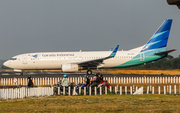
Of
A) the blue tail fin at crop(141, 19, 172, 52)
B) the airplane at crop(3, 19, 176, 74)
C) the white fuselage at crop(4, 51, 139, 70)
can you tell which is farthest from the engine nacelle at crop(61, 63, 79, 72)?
the blue tail fin at crop(141, 19, 172, 52)

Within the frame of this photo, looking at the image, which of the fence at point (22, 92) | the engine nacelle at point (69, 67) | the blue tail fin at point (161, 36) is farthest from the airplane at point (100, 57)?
the fence at point (22, 92)

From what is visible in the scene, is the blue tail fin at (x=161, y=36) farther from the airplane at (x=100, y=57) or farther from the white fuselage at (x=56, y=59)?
the white fuselage at (x=56, y=59)

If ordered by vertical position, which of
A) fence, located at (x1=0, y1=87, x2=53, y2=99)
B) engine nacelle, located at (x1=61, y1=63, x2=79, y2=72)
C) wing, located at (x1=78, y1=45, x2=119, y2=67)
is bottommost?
fence, located at (x1=0, y1=87, x2=53, y2=99)

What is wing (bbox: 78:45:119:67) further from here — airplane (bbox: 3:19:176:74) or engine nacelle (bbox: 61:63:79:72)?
engine nacelle (bbox: 61:63:79:72)

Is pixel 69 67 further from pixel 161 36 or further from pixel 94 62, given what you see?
pixel 161 36

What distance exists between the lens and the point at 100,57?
4284 cm

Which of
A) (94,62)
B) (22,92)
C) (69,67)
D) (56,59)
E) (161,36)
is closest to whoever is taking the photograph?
(22,92)

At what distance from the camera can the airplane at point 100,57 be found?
42.2 meters

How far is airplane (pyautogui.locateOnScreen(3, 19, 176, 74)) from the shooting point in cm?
4216

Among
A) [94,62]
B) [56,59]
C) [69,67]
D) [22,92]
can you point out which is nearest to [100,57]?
[94,62]

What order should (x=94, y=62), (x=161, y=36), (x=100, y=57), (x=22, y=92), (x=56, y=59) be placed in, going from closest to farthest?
(x=22, y=92) < (x=94, y=62) < (x=56, y=59) < (x=100, y=57) < (x=161, y=36)

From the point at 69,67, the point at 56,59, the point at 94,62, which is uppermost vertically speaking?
the point at 56,59

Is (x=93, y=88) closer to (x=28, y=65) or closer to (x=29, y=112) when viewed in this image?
(x=29, y=112)

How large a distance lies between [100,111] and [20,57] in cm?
3373
